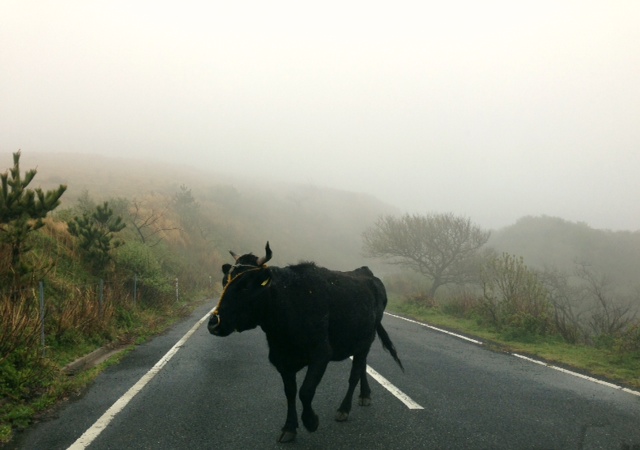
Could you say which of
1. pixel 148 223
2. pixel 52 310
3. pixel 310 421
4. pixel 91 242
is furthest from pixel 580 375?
pixel 148 223

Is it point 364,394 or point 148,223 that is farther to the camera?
point 148,223

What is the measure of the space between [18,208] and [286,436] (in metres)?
7.52

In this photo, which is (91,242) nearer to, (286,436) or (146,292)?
(146,292)

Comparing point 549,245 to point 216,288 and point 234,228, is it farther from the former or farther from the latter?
point 216,288

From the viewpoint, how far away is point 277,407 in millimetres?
5754

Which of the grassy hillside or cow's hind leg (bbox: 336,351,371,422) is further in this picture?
the grassy hillside

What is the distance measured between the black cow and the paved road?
1.96 ft

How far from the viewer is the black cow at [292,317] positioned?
14.7ft

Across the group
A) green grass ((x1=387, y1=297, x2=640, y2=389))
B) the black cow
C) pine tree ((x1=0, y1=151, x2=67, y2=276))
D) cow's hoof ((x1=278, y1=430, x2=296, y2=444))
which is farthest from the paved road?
pine tree ((x1=0, y1=151, x2=67, y2=276))

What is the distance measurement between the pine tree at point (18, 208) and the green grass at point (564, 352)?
1034 cm

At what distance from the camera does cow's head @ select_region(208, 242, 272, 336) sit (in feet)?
14.5

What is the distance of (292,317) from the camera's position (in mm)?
4621

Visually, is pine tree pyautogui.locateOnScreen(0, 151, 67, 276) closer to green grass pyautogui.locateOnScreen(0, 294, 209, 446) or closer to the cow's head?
green grass pyautogui.locateOnScreen(0, 294, 209, 446)

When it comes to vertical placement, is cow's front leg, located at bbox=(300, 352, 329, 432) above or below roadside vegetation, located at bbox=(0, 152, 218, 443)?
above
